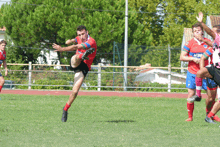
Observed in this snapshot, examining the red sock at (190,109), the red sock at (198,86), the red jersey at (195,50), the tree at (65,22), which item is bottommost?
the red sock at (190,109)

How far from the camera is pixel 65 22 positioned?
31766 mm

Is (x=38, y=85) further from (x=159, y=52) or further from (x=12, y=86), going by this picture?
(x=159, y=52)

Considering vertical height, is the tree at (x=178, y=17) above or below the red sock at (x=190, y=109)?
above

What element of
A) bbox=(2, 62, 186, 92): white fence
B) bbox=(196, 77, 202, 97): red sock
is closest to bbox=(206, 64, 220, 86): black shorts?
bbox=(196, 77, 202, 97): red sock

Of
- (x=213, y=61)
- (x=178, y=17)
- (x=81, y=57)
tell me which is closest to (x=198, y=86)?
(x=213, y=61)

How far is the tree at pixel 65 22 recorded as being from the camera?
105 feet

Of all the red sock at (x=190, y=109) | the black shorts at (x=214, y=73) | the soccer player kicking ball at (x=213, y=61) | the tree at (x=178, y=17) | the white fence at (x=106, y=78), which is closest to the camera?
the soccer player kicking ball at (x=213, y=61)

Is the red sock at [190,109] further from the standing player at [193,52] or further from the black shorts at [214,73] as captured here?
the black shorts at [214,73]

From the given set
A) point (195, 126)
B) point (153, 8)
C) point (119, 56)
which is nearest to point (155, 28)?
point (153, 8)

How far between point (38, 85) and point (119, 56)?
9208mm

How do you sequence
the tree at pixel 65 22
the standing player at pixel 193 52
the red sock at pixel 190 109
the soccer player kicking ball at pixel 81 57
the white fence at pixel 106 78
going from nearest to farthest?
1. the soccer player kicking ball at pixel 81 57
2. the standing player at pixel 193 52
3. the red sock at pixel 190 109
4. the white fence at pixel 106 78
5. the tree at pixel 65 22

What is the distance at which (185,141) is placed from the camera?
213 inches

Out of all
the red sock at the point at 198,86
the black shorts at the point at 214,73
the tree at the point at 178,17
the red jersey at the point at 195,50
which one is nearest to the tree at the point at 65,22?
the tree at the point at 178,17

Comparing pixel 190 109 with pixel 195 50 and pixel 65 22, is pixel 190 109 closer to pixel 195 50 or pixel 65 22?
pixel 195 50
